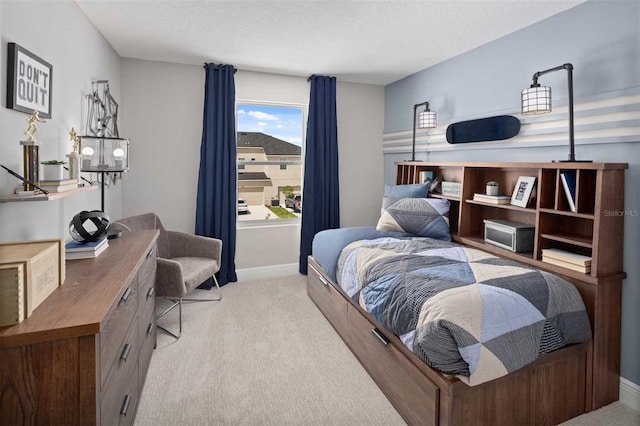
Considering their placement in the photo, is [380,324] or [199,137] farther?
[199,137]

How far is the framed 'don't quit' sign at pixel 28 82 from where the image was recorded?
5.28ft

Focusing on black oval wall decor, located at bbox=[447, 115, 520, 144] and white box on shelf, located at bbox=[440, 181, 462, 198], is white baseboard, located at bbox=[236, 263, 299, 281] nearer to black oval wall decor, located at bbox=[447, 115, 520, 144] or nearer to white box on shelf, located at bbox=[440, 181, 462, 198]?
white box on shelf, located at bbox=[440, 181, 462, 198]

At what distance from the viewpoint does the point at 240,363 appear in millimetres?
2529

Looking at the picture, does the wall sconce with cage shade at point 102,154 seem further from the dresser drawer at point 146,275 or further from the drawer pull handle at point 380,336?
the drawer pull handle at point 380,336

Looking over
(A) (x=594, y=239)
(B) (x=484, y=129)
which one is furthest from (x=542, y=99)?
(A) (x=594, y=239)

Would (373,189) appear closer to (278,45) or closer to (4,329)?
(278,45)

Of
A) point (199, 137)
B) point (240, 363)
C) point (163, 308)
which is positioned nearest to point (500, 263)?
point (240, 363)

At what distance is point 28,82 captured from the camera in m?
1.75

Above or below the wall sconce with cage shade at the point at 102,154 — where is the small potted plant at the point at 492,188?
below

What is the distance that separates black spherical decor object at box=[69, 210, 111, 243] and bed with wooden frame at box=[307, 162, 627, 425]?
5.71 ft

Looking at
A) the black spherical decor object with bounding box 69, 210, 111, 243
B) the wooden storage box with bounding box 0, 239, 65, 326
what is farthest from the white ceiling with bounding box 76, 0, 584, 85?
the wooden storage box with bounding box 0, 239, 65, 326

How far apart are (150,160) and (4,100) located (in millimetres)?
2356

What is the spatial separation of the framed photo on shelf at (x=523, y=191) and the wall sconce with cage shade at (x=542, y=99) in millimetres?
294

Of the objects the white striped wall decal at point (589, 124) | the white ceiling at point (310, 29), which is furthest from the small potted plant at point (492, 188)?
the white ceiling at point (310, 29)
